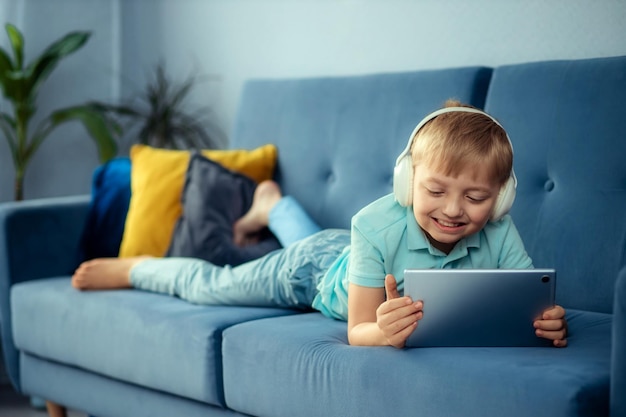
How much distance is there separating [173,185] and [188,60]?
112 cm

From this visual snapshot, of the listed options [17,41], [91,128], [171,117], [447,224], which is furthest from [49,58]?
[447,224]

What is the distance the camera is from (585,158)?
2.09 metres

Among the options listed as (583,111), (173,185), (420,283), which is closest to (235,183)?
(173,185)

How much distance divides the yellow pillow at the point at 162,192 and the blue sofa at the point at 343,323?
80mm

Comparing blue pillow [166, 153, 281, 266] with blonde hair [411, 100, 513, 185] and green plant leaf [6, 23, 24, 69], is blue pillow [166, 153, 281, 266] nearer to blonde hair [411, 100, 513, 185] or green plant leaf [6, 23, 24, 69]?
blonde hair [411, 100, 513, 185]

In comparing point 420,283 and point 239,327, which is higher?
point 420,283

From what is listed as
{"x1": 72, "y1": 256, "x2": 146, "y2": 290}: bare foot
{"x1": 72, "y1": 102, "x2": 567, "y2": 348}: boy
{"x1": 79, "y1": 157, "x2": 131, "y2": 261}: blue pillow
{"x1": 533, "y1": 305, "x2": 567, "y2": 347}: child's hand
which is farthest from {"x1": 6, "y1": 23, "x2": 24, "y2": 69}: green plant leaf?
{"x1": 533, "y1": 305, "x2": 567, "y2": 347}: child's hand

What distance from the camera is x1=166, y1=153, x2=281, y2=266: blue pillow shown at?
2.58 m

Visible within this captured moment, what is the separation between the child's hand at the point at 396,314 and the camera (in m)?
1.57

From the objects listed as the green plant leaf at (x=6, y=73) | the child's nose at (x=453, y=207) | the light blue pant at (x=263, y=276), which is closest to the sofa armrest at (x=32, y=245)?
the light blue pant at (x=263, y=276)

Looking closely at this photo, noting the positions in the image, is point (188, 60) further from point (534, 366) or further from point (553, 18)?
point (534, 366)

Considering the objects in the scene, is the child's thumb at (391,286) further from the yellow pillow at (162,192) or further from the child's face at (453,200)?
the yellow pillow at (162,192)

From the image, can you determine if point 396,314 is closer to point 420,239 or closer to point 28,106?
point 420,239

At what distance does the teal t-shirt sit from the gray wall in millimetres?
810
